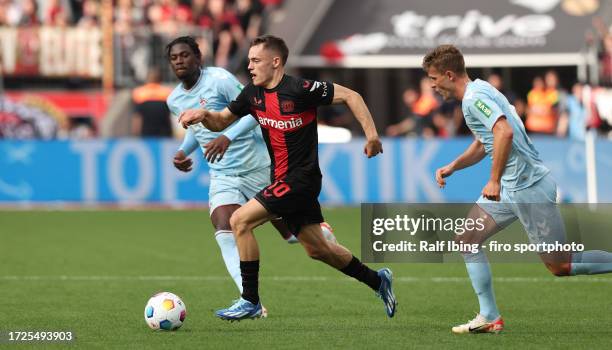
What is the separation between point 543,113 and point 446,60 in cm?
1522

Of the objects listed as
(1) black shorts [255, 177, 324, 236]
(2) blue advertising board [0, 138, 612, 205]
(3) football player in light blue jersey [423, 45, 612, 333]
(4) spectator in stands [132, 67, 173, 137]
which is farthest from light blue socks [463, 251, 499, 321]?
(4) spectator in stands [132, 67, 173, 137]

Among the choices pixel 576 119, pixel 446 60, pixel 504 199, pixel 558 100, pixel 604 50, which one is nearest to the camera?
pixel 446 60

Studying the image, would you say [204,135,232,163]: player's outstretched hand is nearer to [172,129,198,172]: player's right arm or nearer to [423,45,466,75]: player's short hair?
[172,129,198,172]: player's right arm

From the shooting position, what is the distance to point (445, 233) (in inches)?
350

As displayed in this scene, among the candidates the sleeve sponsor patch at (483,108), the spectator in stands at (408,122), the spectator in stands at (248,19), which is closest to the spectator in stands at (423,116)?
the spectator in stands at (408,122)

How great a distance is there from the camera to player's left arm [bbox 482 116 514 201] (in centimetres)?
823

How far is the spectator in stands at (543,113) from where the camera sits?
77.0ft

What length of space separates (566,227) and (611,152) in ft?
38.4

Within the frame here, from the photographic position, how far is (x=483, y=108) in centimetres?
841

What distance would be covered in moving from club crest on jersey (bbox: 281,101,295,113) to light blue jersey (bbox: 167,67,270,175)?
5.26 ft

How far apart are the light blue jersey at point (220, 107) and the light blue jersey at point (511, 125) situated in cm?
248

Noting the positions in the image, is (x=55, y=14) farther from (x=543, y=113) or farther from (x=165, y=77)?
(x=543, y=113)

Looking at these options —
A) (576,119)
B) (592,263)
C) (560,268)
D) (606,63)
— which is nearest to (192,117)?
(560,268)

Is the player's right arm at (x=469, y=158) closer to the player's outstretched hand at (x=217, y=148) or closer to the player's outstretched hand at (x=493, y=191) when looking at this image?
the player's outstretched hand at (x=493, y=191)
